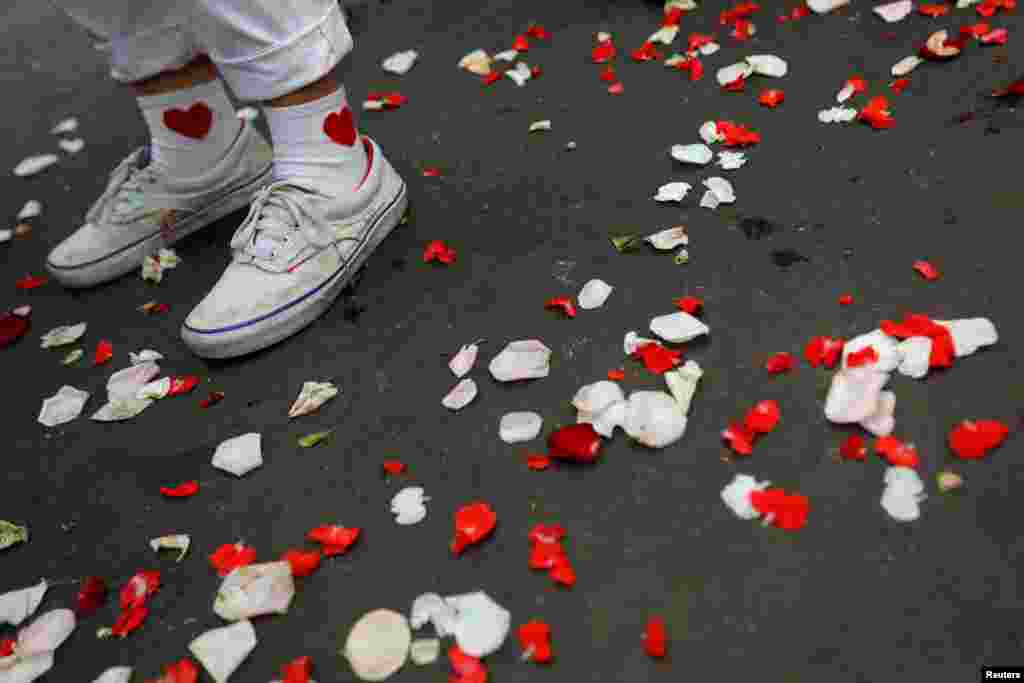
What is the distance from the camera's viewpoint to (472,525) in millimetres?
936

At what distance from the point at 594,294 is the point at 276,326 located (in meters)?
0.53

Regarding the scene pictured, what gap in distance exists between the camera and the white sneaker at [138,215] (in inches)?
60.6

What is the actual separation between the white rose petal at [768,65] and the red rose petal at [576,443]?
101 cm

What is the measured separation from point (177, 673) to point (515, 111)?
4.37 feet

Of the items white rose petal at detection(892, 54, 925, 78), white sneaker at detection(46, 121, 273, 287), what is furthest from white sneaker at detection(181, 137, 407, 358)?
white rose petal at detection(892, 54, 925, 78)

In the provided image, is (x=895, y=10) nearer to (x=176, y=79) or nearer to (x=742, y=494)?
(x=742, y=494)

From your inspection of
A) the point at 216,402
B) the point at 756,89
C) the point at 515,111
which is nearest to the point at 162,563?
the point at 216,402

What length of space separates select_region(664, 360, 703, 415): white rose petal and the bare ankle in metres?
1.08

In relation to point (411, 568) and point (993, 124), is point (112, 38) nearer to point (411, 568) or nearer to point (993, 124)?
point (411, 568)

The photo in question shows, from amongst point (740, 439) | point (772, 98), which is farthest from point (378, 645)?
point (772, 98)

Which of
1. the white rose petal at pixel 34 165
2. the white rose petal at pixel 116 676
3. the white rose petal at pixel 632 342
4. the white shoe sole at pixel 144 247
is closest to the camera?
the white rose petal at pixel 116 676

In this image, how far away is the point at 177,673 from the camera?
872 millimetres

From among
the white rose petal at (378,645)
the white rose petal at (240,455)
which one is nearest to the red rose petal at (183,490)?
the white rose petal at (240,455)

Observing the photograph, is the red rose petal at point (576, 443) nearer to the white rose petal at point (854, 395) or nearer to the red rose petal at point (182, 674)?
the white rose petal at point (854, 395)
